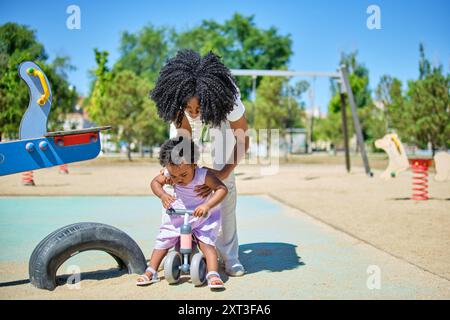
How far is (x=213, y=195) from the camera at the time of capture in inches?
181

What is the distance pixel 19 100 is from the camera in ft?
36.2

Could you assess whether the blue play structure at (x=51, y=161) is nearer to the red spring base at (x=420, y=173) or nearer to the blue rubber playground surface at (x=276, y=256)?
the blue rubber playground surface at (x=276, y=256)

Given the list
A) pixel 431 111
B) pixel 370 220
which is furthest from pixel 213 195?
pixel 431 111

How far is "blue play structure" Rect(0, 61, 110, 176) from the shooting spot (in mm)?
4367

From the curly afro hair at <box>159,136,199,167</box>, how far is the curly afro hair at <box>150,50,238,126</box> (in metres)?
0.30

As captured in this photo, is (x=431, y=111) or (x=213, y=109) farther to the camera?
(x=431, y=111)

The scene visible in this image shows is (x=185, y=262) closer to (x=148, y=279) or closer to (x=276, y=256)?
(x=148, y=279)

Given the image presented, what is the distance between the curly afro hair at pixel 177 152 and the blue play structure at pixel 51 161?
2.32 feet

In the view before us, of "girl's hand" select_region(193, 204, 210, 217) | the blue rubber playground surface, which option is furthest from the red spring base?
"girl's hand" select_region(193, 204, 210, 217)

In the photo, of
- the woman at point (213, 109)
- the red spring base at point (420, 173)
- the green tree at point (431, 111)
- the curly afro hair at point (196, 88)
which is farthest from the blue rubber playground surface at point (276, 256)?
the green tree at point (431, 111)

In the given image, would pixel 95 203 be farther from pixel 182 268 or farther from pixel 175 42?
pixel 175 42

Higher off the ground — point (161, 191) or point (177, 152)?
point (177, 152)

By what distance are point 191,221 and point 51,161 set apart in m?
1.43

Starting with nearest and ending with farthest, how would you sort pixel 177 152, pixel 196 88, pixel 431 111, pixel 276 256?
pixel 177 152 < pixel 196 88 < pixel 276 256 < pixel 431 111
